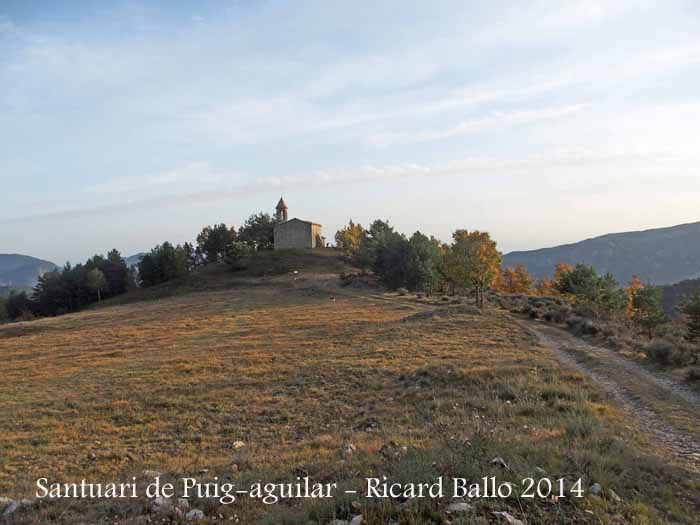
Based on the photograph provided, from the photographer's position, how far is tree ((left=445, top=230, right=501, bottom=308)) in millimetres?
43062

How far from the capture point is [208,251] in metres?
109

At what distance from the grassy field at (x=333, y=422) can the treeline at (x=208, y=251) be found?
61.4m

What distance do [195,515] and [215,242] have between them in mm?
108872

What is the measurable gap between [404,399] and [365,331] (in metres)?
15.6

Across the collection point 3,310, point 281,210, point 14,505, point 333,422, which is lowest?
point 333,422

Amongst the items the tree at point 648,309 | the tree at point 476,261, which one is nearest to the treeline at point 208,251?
the tree at point 476,261

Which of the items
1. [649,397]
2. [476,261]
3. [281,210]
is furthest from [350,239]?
[649,397]

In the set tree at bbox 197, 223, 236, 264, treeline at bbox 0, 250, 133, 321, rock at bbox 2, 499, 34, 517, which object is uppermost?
tree at bbox 197, 223, 236, 264

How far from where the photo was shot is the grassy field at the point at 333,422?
6086 mm

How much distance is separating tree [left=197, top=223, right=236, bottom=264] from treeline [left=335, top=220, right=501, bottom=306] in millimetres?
30478

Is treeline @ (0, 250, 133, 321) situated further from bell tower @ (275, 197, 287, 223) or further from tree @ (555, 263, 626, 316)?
tree @ (555, 263, 626, 316)

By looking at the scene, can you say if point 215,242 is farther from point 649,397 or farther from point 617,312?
point 649,397

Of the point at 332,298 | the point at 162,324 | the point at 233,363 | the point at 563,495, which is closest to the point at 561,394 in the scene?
the point at 563,495

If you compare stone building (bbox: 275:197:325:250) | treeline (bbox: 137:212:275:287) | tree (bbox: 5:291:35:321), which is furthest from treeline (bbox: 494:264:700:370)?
tree (bbox: 5:291:35:321)
